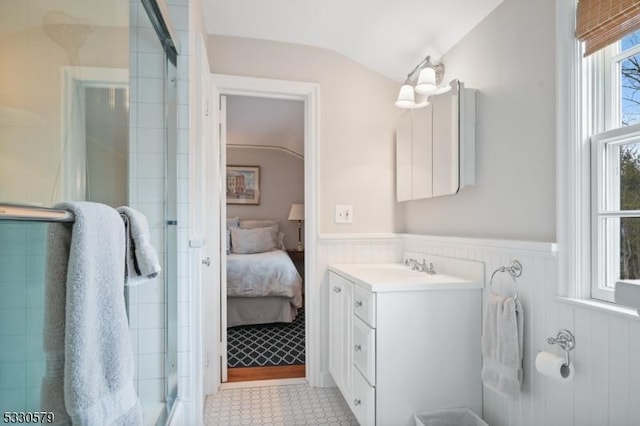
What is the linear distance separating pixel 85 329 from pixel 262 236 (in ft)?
14.7

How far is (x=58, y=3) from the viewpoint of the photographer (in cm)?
126

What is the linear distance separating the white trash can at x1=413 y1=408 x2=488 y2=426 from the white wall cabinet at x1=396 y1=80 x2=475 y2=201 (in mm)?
1087

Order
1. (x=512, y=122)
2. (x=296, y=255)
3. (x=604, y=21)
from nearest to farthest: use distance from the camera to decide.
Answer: (x=604, y=21)
(x=512, y=122)
(x=296, y=255)

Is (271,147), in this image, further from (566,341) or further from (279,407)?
(566,341)

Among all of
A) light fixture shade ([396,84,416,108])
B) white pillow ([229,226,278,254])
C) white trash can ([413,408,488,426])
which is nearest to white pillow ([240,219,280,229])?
white pillow ([229,226,278,254])

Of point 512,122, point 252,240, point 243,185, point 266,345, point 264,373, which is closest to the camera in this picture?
point 512,122

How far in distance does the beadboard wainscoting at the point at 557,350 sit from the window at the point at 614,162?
13 centimetres

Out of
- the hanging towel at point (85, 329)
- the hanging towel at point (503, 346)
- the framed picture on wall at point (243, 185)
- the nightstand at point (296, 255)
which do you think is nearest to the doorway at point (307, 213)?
the hanging towel at point (503, 346)

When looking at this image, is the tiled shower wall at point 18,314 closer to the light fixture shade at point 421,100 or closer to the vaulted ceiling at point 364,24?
the vaulted ceiling at point 364,24

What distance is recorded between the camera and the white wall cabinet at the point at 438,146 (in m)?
1.90

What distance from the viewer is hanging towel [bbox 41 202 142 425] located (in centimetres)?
69

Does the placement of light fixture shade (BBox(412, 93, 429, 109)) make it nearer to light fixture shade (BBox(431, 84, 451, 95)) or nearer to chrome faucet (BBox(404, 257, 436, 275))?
light fixture shade (BBox(431, 84, 451, 95))

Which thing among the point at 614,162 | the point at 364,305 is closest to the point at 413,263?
the point at 364,305

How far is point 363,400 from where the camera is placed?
177 cm
